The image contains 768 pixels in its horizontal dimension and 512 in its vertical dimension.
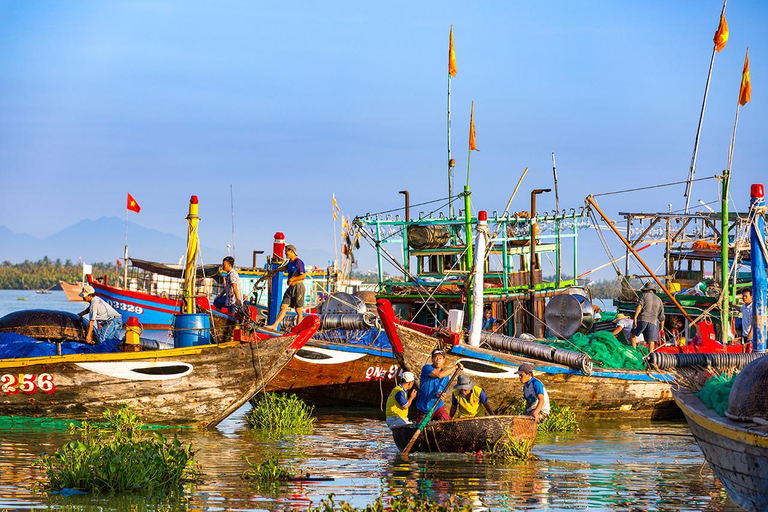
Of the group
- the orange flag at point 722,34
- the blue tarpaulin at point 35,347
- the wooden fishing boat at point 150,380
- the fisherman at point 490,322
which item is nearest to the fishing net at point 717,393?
the wooden fishing boat at point 150,380

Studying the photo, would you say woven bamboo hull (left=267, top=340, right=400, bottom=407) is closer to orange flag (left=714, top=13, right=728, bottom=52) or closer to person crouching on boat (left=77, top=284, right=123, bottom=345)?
person crouching on boat (left=77, top=284, right=123, bottom=345)

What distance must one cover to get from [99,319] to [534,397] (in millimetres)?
7693

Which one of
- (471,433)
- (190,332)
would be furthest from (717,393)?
(190,332)

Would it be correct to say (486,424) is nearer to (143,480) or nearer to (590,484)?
(590,484)

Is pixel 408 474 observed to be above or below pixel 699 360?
below

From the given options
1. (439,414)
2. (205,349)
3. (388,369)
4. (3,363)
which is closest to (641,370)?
(388,369)

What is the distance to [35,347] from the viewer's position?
15734 mm

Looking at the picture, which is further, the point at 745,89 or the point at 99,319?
the point at 745,89

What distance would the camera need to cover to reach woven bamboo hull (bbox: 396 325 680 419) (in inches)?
659

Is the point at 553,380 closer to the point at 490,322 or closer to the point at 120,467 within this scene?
the point at 490,322

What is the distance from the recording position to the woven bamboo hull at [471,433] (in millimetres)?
12727

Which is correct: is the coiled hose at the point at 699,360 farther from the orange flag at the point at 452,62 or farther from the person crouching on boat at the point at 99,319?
the orange flag at the point at 452,62

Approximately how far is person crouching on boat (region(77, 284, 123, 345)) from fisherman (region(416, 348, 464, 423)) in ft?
20.3

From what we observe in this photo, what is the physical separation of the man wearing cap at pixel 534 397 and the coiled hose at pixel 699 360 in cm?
327
